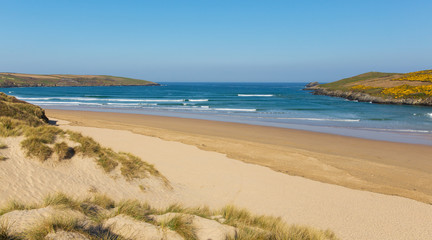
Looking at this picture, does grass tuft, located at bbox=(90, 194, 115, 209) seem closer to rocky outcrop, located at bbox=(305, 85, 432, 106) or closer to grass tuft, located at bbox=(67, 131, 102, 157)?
grass tuft, located at bbox=(67, 131, 102, 157)

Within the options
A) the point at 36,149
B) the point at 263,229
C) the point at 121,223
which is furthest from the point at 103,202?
the point at 36,149

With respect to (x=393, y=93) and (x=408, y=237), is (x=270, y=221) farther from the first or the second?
(x=393, y=93)

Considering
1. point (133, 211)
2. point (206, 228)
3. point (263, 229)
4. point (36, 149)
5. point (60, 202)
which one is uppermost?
point (36, 149)

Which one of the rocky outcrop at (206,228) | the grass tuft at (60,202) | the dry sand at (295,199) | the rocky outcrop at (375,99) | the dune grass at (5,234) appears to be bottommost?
the dry sand at (295,199)

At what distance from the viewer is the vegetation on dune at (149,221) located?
12.4 feet

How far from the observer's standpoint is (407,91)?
169 feet

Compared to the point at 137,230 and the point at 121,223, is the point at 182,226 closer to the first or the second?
the point at 137,230

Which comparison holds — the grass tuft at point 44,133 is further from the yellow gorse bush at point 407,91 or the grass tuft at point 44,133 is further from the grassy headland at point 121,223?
the yellow gorse bush at point 407,91

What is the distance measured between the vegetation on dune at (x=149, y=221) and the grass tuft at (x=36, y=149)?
3222 mm

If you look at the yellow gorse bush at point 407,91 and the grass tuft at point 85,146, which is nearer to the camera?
the grass tuft at point 85,146

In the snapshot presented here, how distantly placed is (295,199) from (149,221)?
16.3 ft

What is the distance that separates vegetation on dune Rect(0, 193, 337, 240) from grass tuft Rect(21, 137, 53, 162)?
127 inches

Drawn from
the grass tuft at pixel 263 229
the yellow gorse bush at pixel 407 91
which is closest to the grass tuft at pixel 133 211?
the grass tuft at pixel 263 229

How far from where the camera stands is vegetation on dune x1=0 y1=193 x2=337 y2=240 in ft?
12.4
